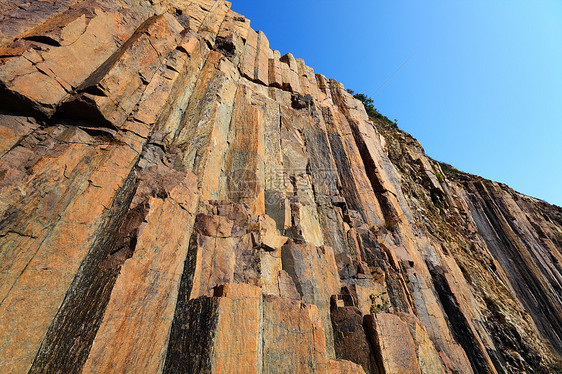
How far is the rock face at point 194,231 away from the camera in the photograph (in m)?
4.30

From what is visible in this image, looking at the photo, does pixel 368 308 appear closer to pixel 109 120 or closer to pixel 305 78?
pixel 109 120

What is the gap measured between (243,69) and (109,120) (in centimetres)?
845

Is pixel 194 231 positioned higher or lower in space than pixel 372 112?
lower

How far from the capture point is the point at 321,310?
657cm

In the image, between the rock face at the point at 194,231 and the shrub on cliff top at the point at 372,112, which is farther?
the shrub on cliff top at the point at 372,112

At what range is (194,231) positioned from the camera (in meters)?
5.77

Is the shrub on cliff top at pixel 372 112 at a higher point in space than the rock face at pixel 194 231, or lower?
higher

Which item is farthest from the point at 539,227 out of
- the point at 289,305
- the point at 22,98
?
the point at 22,98

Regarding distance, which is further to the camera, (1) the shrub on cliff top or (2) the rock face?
(1) the shrub on cliff top

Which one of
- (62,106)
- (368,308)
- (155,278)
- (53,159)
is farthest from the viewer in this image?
(368,308)

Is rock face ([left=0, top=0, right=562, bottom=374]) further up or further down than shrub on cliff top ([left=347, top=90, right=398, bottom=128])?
further down

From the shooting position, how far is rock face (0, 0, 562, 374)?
14.1 feet

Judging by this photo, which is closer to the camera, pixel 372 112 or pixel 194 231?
pixel 194 231

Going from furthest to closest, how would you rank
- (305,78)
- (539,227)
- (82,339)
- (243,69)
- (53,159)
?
(539,227) < (305,78) < (243,69) < (53,159) < (82,339)
